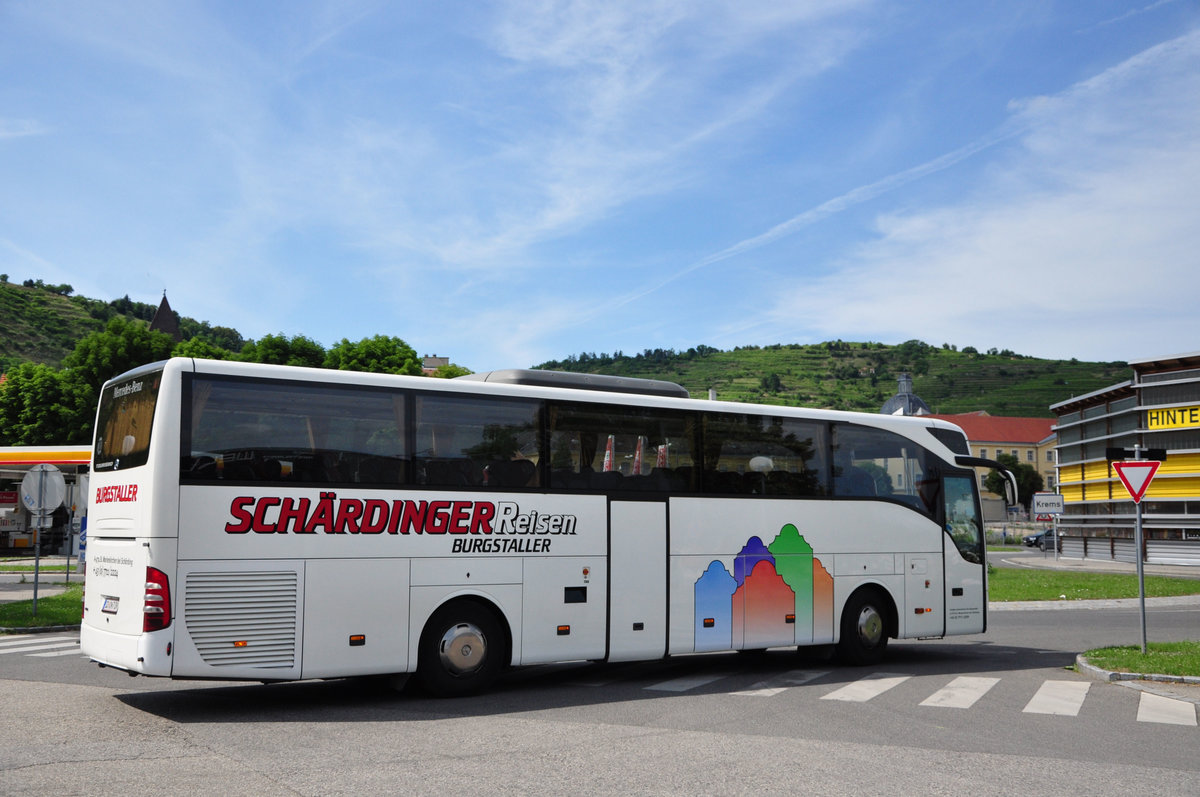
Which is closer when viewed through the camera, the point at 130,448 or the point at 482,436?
the point at 130,448

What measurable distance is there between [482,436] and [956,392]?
18095 cm

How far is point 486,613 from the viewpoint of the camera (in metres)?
11.2

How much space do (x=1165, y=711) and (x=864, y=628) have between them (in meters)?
4.36

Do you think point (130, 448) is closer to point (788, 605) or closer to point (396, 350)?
point (788, 605)

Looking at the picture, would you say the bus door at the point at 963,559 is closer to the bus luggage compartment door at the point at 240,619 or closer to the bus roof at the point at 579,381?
the bus roof at the point at 579,381

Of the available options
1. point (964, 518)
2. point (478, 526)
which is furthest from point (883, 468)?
point (478, 526)

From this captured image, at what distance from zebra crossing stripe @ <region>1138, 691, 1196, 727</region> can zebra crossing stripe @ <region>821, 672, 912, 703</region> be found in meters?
2.64

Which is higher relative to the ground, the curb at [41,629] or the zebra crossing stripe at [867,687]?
the zebra crossing stripe at [867,687]

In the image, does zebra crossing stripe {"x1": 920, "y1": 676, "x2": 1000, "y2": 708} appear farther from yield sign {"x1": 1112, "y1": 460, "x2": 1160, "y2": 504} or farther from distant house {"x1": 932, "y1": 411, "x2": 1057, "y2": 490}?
distant house {"x1": 932, "y1": 411, "x2": 1057, "y2": 490}

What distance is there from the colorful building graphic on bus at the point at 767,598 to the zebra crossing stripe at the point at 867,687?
966mm

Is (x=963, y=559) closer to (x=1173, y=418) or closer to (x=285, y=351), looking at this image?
(x=1173, y=418)

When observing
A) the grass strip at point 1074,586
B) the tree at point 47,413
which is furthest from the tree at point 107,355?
the grass strip at point 1074,586

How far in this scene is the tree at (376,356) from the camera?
187ft

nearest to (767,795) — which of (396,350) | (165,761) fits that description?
(165,761)
